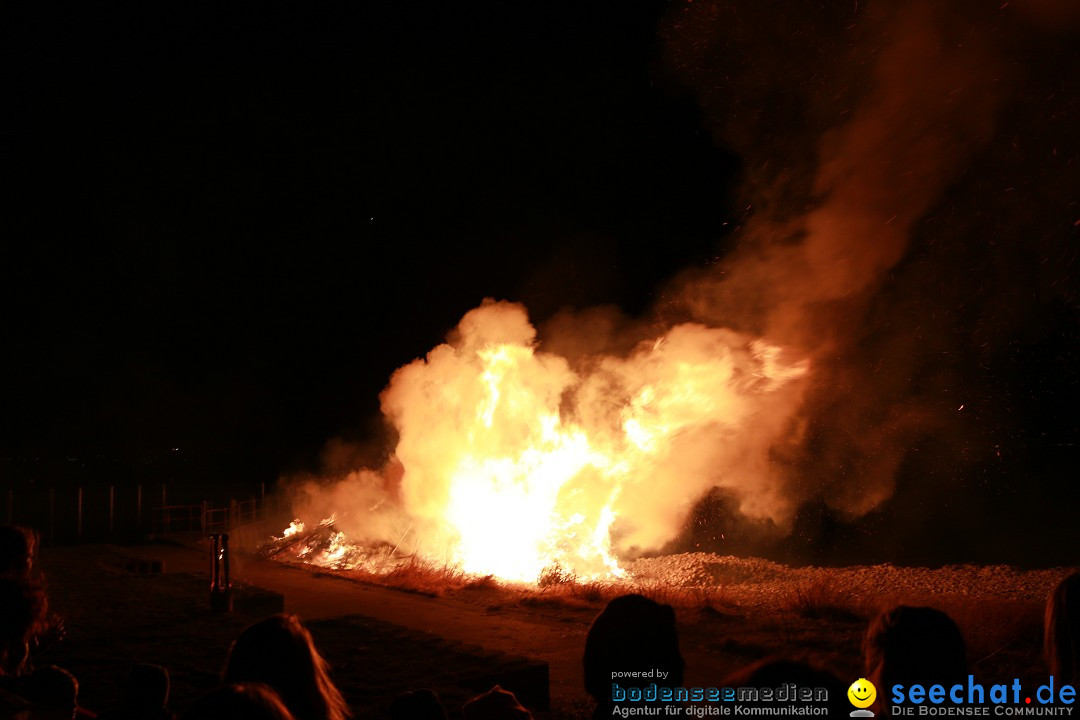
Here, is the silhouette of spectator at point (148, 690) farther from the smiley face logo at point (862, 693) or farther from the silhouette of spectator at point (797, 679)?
the smiley face logo at point (862, 693)

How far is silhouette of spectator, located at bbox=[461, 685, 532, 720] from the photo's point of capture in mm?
3568

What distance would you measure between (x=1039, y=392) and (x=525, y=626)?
2141cm

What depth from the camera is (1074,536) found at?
735 inches

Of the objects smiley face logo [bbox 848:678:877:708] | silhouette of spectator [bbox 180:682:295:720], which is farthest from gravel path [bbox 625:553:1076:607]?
silhouette of spectator [bbox 180:682:295:720]

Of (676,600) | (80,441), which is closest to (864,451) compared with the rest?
(676,600)

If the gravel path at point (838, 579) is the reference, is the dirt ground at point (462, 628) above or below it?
above

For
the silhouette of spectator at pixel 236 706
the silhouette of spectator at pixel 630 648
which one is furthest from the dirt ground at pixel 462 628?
the silhouette of spectator at pixel 236 706

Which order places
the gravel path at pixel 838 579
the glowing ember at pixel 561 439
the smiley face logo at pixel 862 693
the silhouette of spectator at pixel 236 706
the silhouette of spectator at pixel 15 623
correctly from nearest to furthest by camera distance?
the silhouette of spectator at pixel 236 706 < the smiley face logo at pixel 862 693 < the silhouette of spectator at pixel 15 623 < the gravel path at pixel 838 579 < the glowing ember at pixel 561 439

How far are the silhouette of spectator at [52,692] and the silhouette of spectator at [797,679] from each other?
2.92m

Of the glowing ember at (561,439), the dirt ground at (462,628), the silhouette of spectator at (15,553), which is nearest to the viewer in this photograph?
the silhouette of spectator at (15,553)

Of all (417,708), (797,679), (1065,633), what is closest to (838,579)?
(1065,633)

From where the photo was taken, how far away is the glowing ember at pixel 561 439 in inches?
603

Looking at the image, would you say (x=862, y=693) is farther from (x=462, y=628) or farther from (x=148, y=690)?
(x=462, y=628)

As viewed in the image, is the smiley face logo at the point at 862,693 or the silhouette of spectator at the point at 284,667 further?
the smiley face logo at the point at 862,693
